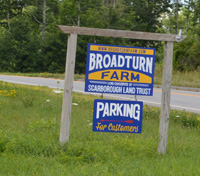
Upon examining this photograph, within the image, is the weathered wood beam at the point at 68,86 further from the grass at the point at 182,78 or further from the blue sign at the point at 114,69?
the grass at the point at 182,78

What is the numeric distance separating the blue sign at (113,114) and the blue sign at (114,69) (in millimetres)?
199

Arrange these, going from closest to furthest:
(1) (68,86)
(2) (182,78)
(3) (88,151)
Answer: (3) (88,151)
(1) (68,86)
(2) (182,78)

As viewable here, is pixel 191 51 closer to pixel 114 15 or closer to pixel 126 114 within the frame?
pixel 114 15

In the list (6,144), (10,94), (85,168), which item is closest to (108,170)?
(85,168)

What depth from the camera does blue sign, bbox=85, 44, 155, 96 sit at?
17.6 feet

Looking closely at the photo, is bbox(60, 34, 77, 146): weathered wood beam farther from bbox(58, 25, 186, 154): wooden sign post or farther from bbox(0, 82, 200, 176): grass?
bbox(0, 82, 200, 176): grass

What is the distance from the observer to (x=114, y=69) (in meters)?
5.39

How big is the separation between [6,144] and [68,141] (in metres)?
0.98

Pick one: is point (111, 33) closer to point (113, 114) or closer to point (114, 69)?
point (114, 69)

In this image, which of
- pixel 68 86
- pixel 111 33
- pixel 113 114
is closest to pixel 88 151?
pixel 113 114

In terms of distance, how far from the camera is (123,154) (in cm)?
514

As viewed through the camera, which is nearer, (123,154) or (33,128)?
(123,154)

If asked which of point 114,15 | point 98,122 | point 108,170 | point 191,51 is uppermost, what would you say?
point 114,15

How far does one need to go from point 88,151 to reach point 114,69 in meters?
1.40
